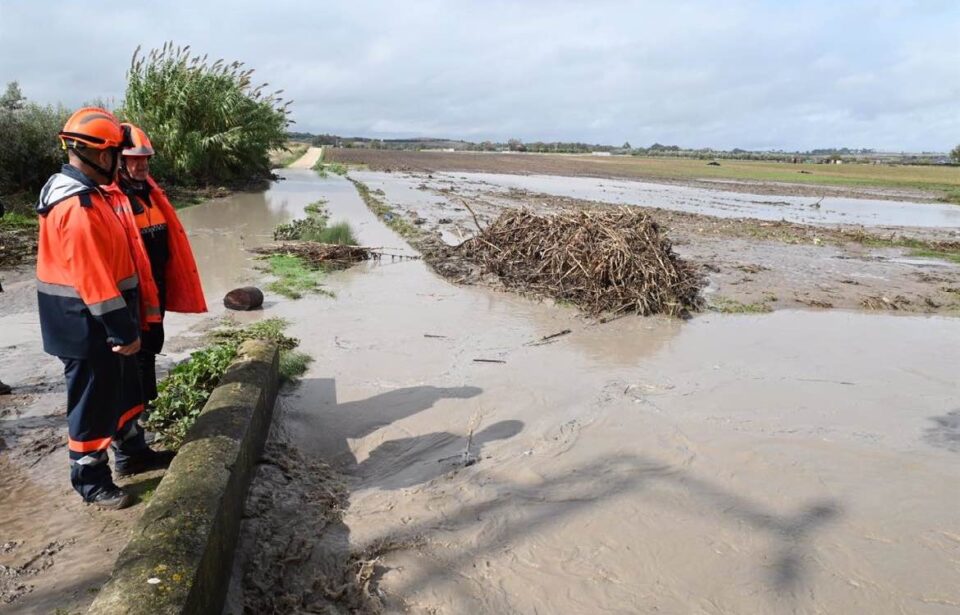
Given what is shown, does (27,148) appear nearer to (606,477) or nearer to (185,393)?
(185,393)

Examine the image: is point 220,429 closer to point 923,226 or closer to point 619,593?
point 619,593

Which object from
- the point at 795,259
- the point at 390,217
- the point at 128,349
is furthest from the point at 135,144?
the point at 390,217

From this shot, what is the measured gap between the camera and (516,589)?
326cm

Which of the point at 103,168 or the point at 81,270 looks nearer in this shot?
the point at 81,270

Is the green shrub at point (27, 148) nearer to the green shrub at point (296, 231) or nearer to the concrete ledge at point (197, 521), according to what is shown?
the green shrub at point (296, 231)

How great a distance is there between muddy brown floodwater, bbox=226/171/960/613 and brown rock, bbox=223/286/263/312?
0.87m

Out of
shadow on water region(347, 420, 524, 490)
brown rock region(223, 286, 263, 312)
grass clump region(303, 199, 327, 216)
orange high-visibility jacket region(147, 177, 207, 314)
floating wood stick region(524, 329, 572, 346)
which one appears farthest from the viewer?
grass clump region(303, 199, 327, 216)

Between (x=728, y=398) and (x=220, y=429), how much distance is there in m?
4.49

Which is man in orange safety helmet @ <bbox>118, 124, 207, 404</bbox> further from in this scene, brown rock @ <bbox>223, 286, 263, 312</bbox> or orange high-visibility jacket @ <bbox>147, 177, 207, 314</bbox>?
brown rock @ <bbox>223, 286, 263, 312</bbox>

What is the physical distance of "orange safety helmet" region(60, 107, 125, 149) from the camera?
3.37 metres

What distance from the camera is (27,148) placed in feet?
53.2

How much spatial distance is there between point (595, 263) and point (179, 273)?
649cm

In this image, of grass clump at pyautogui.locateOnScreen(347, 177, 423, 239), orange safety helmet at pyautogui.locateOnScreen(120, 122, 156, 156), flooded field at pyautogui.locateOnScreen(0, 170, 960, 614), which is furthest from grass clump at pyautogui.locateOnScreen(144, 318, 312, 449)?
grass clump at pyautogui.locateOnScreen(347, 177, 423, 239)

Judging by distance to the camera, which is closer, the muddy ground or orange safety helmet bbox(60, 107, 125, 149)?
orange safety helmet bbox(60, 107, 125, 149)
